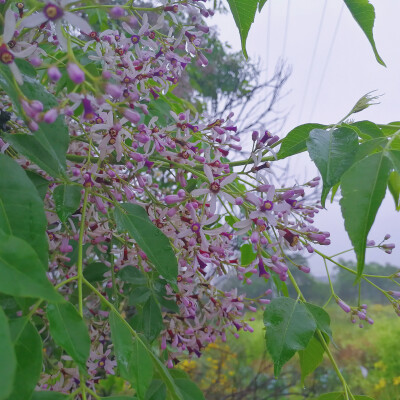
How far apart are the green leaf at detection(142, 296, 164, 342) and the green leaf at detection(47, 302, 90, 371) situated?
280 millimetres

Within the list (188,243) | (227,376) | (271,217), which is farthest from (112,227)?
(227,376)

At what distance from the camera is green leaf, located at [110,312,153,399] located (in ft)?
1.55

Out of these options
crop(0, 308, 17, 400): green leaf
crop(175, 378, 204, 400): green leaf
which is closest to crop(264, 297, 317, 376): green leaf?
crop(175, 378, 204, 400): green leaf

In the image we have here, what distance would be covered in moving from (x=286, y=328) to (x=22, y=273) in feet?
1.23

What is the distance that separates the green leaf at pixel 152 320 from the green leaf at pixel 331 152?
35 centimetres

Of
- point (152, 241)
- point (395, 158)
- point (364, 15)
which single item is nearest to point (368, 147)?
point (395, 158)

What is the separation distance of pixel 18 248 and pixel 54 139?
148 mm

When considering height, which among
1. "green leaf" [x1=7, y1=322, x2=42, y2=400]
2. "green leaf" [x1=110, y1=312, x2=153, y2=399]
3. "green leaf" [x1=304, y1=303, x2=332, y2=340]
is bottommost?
"green leaf" [x1=304, y1=303, x2=332, y2=340]

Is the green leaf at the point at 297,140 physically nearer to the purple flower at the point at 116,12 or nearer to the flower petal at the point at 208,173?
the flower petal at the point at 208,173

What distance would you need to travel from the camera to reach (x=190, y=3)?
0.73 meters

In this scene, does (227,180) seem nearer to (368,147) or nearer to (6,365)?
(368,147)

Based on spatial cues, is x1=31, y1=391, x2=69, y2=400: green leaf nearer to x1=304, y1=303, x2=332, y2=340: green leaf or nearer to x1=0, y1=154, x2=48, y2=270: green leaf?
x1=0, y1=154, x2=48, y2=270: green leaf

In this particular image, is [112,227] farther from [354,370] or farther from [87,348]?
[354,370]

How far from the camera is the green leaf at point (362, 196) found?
0.41 metres
